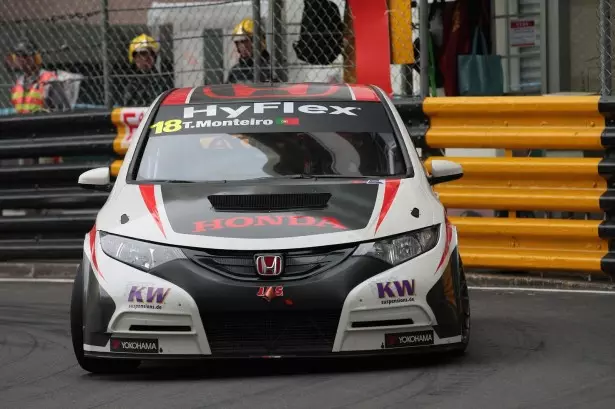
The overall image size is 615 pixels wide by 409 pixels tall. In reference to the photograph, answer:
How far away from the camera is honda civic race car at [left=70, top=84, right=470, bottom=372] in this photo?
656cm

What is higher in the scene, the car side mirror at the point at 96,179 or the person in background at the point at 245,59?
the person in background at the point at 245,59

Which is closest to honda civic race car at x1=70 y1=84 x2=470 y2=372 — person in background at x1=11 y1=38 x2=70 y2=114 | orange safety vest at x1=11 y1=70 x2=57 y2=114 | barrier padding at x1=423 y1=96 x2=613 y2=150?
barrier padding at x1=423 y1=96 x2=613 y2=150

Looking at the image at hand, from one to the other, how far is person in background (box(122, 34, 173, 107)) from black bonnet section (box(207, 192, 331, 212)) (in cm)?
614

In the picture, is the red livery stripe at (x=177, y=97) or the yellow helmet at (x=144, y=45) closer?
the red livery stripe at (x=177, y=97)

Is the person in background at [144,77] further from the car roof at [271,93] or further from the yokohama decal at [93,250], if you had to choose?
the yokohama decal at [93,250]

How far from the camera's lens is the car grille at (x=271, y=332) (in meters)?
6.55

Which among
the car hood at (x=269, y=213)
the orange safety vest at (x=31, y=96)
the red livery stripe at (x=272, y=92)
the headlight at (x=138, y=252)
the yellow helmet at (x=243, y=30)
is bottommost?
the headlight at (x=138, y=252)

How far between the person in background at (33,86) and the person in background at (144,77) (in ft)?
3.19

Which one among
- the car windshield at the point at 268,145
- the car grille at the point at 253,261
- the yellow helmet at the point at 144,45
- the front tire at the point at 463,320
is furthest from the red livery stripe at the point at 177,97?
the yellow helmet at the point at 144,45

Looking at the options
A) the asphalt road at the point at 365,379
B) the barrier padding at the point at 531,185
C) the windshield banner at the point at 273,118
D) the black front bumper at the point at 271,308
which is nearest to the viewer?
the asphalt road at the point at 365,379

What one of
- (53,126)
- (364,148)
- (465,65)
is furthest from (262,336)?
(465,65)

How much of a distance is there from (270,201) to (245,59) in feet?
19.6

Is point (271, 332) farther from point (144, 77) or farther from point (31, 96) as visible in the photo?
point (31, 96)

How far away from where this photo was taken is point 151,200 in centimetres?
714
